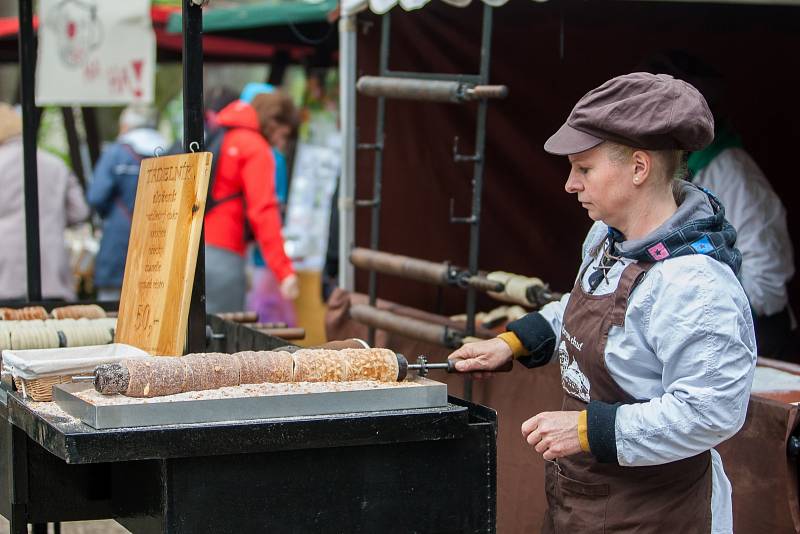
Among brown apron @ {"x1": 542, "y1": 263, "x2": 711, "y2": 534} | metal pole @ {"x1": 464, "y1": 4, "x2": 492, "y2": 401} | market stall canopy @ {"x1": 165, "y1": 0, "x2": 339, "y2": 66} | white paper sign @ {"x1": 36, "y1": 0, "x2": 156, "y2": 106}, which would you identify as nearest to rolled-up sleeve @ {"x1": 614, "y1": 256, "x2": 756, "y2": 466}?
brown apron @ {"x1": 542, "y1": 263, "x2": 711, "y2": 534}

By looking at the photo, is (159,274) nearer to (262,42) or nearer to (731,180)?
(731,180)

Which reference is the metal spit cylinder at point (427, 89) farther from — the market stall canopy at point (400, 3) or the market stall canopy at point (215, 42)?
the market stall canopy at point (215, 42)

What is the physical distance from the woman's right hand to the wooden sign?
2.01 ft

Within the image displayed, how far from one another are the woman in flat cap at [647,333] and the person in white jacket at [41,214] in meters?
4.47

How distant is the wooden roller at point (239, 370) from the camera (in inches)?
81.0

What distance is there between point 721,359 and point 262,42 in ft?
21.9

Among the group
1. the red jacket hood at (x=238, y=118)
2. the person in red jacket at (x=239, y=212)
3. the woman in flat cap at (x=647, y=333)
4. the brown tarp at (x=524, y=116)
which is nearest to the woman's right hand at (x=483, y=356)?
the woman in flat cap at (x=647, y=333)

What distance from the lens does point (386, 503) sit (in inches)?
85.7

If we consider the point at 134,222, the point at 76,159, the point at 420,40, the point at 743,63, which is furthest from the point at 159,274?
the point at 76,159

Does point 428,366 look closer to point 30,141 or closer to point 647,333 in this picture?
point 647,333

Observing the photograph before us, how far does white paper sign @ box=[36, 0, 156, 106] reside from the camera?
19.6 feet

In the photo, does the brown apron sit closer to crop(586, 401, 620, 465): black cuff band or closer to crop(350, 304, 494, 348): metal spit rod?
crop(586, 401, 620, 465): black cuff band

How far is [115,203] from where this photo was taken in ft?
22.0

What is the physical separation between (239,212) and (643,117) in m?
3.88
